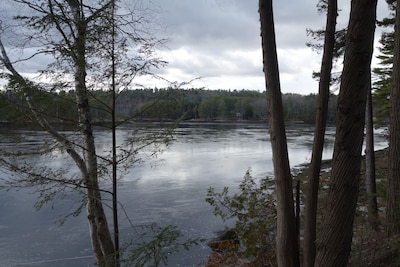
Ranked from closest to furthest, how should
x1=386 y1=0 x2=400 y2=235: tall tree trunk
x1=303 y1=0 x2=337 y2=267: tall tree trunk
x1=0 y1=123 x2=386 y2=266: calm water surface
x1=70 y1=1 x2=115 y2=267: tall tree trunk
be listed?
x1=70 y1=1 x2=115 y2=267: tall tree trunk → x1=303 y1=0 x2=337 y2=267: tall tree trunk → x1=386 y1=0 x2=400 y2=235: tall tree trunk → x1=0 y1=123 x2=386 y2=266: calm water surface

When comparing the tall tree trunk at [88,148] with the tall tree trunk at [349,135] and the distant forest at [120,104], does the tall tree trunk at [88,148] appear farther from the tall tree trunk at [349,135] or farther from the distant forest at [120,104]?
the tall tree trunk at [349,135]

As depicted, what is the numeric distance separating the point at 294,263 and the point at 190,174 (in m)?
17.4

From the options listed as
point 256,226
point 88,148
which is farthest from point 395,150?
point 88,148

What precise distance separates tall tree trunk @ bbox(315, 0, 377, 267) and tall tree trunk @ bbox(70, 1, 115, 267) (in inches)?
92.7

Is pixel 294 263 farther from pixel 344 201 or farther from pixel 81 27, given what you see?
pixel 81 27

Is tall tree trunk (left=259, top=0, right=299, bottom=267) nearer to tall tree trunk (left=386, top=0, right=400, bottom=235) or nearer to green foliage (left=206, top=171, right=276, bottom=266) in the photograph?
green foliage (left=206, top=171, right=276, bottom=266)

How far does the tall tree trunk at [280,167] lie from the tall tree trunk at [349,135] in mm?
1202

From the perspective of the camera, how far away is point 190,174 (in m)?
21.6

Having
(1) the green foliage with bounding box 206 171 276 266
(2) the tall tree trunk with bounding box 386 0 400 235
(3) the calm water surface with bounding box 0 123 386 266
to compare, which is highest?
(2) the tall tree trunk with bounding box 386 0 400 235

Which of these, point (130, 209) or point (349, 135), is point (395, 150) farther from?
point (130, 209)

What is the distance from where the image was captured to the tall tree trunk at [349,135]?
2871mm

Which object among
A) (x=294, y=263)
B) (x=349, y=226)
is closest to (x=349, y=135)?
(x=349, y=226)

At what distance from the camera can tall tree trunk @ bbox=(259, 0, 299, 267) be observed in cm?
424

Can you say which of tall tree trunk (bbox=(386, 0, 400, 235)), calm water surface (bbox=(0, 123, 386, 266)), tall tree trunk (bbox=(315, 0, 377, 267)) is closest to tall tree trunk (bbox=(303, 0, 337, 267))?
tall tree trunk (bbox=(386, 0, 400, 235))
